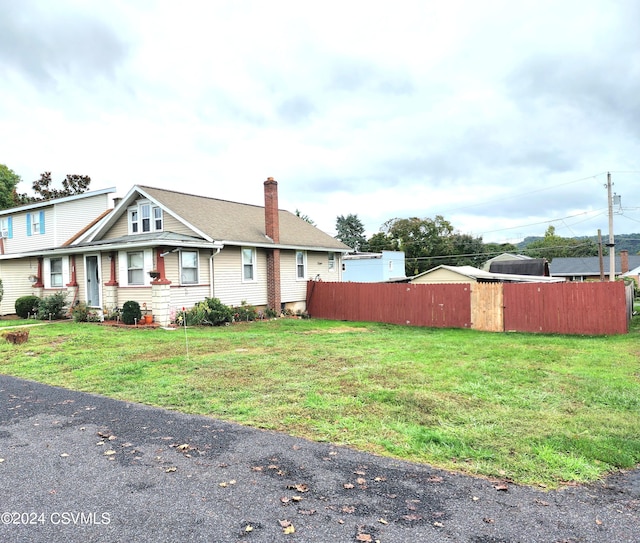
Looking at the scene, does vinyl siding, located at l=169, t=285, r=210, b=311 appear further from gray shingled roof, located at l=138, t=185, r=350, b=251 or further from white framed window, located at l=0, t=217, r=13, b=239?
white framed window, located at l=0, t=217, r=13, b=239

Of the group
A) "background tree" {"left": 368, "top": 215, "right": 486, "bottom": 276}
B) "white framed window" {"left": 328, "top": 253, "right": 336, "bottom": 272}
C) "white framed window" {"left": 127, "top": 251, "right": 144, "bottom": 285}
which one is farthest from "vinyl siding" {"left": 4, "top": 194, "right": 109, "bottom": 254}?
"background tree" {"left": 368, "top": 215, "right": 486, "bottom": 276}

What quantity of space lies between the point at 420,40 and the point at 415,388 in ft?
35.3

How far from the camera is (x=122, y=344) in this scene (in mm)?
11562

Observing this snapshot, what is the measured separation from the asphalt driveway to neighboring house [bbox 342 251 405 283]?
31.4 metres

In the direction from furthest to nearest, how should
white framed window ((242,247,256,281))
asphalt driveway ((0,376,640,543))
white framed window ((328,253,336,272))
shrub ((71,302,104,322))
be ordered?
white framed window ((328,253,336,272)) < white framed window ((242,247,256,281)) < shrub ((71,302,104,322)) < asphalt driveway ((0,376,640,543))

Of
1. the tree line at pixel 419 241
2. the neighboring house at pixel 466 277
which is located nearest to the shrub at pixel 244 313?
the neighboring house at pixel 466 277

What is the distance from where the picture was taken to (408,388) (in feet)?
21.6

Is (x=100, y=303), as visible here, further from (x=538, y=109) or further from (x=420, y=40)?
(x=538, y=109)

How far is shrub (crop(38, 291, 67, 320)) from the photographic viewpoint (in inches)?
722

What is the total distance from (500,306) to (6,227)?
83.5 ft

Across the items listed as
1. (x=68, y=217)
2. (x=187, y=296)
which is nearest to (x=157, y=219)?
(x=187, y=296)

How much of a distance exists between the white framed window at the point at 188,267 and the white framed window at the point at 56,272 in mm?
7397

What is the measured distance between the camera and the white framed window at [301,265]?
21.8 m

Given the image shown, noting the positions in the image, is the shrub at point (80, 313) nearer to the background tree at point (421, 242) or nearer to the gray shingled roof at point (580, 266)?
the background tree at point (421, 242)
